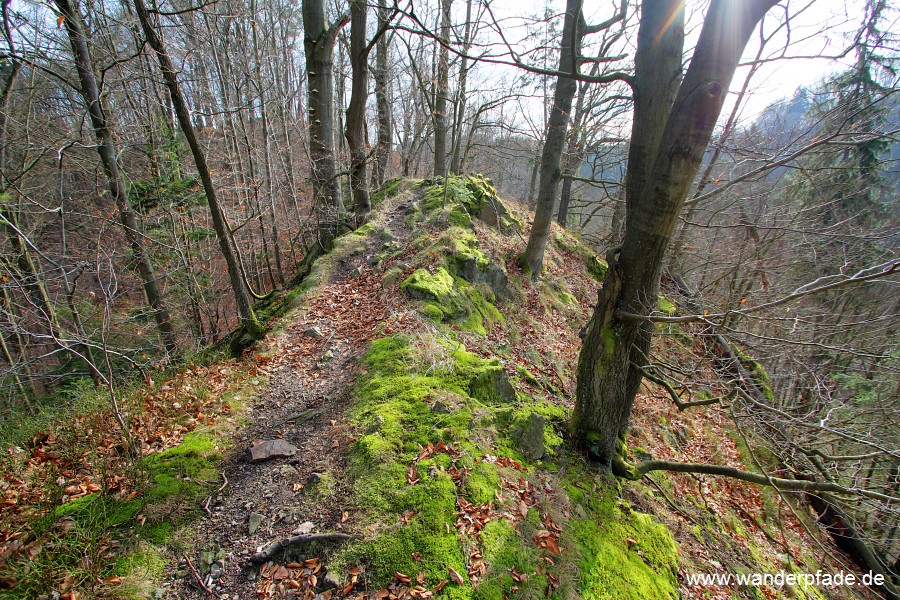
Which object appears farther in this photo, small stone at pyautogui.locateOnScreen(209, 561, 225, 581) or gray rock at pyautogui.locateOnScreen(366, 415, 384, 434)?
gray rock at pyautogui.locateOnScreen(366, 415, 384, 434)

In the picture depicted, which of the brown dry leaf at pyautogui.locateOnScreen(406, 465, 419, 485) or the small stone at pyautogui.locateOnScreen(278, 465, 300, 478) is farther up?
the brown dry leaf at pyautogui.locateOnScreen(406, 465, 419, 485)

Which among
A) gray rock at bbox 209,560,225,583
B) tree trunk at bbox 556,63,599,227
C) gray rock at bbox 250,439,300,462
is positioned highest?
tree trunk at bbox 556,63,599,227

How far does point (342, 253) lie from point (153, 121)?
19.3 feet

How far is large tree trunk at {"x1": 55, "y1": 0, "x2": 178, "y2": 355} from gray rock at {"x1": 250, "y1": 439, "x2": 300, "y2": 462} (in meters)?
3.68

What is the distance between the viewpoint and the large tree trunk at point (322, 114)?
7520mm

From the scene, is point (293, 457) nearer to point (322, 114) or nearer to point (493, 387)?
point (493, 387)

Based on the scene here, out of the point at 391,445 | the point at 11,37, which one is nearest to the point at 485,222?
the point at 391,445

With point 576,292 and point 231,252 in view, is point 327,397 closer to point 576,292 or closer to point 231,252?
point 231,252

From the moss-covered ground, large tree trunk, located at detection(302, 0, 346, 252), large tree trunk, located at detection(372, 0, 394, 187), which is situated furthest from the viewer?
large tree trunk, located at detection(372, 0, 394, 187)

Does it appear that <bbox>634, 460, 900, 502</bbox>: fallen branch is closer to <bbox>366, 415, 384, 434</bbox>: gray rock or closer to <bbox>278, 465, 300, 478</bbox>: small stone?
<bbox>366, 415, 384, 434</bbox>: gray rock

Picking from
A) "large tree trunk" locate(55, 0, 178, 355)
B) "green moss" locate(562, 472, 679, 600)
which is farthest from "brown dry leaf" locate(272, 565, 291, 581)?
"large tree trunk" locate(55, 0, 178, 355)

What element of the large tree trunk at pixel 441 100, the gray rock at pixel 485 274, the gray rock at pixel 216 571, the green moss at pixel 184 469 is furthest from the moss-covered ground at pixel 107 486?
the large tree trunk at pixel 441 100

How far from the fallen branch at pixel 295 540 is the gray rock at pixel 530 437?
78.0 inches

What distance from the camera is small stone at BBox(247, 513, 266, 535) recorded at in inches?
112
